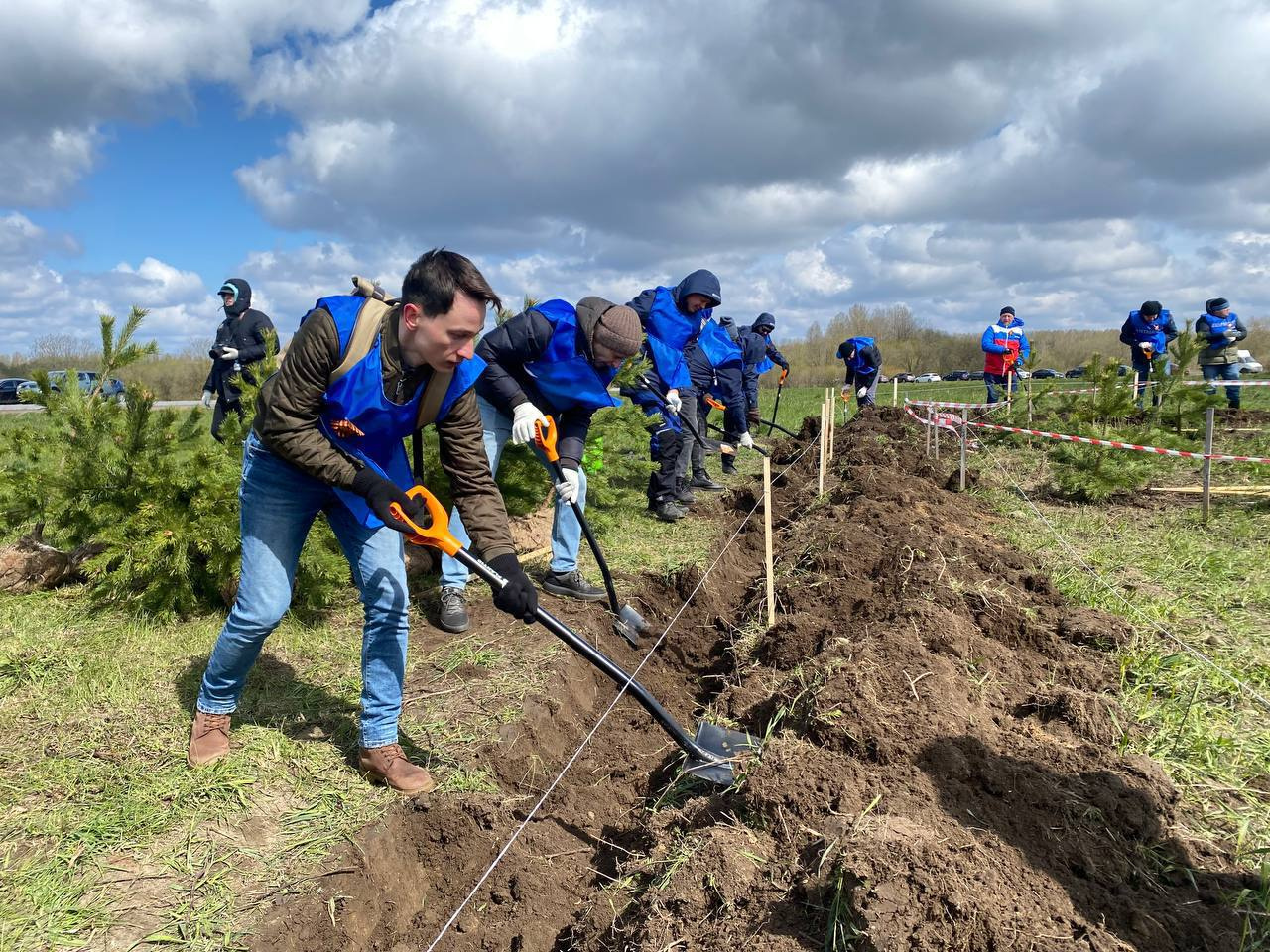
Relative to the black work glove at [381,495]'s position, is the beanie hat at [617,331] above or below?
above

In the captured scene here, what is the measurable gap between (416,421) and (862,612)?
2443mm

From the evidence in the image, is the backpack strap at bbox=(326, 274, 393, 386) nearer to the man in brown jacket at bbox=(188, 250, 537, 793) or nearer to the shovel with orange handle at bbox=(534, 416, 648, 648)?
the man in brown jacket at bbox=(188, 250, 537, 793)

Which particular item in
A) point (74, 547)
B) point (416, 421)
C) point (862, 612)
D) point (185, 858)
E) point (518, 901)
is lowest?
point (518, 901)

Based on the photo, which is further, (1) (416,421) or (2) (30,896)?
(1) (416,421)

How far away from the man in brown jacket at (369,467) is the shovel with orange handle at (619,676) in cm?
5

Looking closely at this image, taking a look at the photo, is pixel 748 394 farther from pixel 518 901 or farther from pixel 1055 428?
pixel 518 901

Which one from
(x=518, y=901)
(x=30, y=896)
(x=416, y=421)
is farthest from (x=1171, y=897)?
(x=30, y=896)

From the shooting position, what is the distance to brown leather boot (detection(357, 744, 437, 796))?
298 cm

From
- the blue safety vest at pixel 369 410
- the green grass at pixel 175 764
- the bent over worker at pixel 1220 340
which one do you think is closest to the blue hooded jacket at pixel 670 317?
the green grass at pixel 175 764

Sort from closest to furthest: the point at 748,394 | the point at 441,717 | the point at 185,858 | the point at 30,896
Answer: the point at 30,896 < the point at 185,858 < the point at 441,717 < the point at 748,394

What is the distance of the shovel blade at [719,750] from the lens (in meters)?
2.89

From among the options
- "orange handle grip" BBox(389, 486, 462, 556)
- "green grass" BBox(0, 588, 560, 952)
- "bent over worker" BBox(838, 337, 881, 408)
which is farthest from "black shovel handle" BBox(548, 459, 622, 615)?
"bent over worker" BBox(838, 337, 881, 408)

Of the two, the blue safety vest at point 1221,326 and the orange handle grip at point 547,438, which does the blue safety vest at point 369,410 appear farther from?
the blue safety vest at point 1221,326

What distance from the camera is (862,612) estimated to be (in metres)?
4.12
